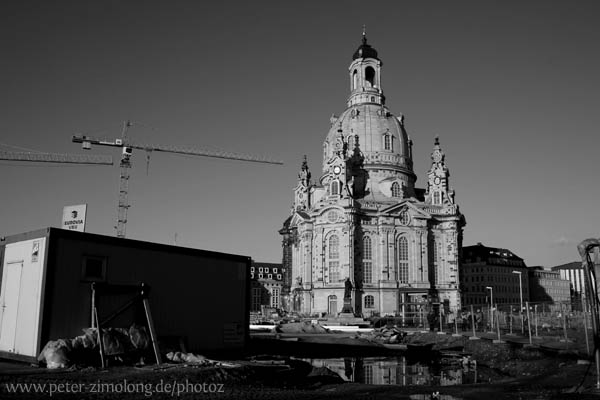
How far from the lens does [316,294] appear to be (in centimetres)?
8856

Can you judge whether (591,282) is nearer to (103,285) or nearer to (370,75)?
(103,285)

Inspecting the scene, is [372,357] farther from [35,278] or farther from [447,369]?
[35,278]

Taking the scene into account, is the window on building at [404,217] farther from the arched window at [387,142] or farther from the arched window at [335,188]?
the arched window at [387,142]

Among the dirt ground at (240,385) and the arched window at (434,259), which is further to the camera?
the arched window at (434,259)

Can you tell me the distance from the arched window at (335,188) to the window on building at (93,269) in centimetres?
6625

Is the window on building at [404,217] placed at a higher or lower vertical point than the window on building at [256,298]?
higher

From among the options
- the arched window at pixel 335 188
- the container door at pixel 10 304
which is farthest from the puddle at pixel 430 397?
the arched window at pixel 335 188

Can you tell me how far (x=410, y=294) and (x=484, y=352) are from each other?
1962 inches

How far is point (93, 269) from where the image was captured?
26.3 meters

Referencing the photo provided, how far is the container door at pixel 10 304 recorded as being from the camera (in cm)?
2529

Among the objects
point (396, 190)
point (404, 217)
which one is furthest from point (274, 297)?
point (404, 217)

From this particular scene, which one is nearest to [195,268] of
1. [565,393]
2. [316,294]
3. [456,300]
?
[565,393]

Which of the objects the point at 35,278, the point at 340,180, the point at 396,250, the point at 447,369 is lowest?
the point at 447,369

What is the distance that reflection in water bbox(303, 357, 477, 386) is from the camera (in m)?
30.6
